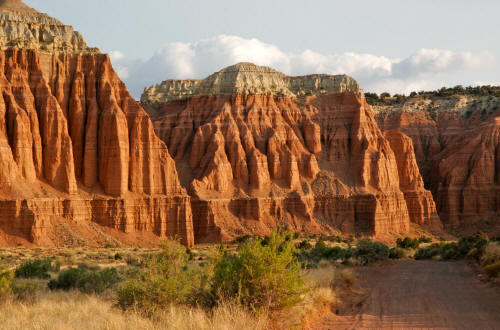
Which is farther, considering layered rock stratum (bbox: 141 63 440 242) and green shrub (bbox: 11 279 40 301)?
layered rock stratum (bbox: 141 63 440 242)

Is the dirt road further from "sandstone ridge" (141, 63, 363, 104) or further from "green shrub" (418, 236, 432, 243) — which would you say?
"sandstone ridge" (141, 63, 363, 104)

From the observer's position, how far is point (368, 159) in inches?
3738

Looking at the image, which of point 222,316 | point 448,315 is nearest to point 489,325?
point 448,315

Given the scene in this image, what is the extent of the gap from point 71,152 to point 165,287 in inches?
1911

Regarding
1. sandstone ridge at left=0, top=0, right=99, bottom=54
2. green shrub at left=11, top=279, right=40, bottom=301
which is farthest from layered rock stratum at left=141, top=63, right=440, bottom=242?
green shrub at left=11, top=279, right=40, bottom=301

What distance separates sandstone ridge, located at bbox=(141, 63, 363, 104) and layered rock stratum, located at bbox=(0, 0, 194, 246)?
30682mm

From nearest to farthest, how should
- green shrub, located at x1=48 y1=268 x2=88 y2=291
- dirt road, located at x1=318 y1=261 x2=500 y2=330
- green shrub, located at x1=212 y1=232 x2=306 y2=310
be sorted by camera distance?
green shrub, located at x1=212 y1=232 x2=306 y2=310 < dirt road, located at x1=318 y1=261 x2=500 y2=330 < green shrub, located at x1=48 y1=268 x2=88 y2=291

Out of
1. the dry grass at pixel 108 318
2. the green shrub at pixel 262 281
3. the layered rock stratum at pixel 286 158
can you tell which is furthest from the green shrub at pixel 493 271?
the layered rock stratum at pixel 286 158

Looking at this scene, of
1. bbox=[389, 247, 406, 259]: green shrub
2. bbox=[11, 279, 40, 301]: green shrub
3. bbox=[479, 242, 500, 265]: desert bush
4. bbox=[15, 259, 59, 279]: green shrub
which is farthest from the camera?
bbox=[389, 247, 406, 259]: green shrub

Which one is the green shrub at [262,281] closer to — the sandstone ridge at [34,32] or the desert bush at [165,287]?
the desert bush at [165,287]

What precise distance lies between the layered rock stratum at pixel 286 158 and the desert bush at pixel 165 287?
57.7 metres

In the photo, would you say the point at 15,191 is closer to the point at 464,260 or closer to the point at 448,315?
the point at 464,260

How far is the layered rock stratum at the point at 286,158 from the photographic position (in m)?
85.6

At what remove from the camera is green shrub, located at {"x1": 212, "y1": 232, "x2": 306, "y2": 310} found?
17859mm
